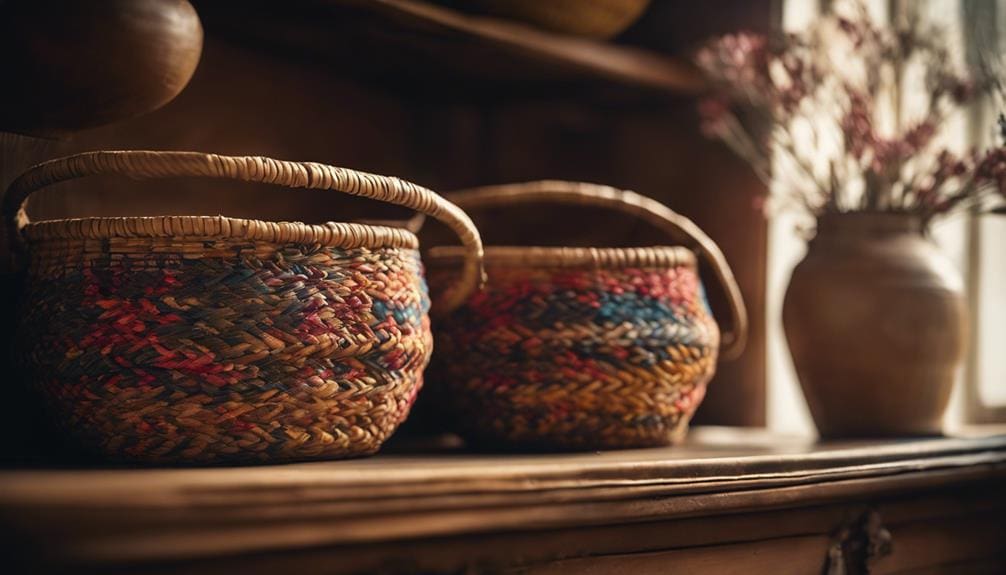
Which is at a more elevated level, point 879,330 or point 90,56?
point 90,56

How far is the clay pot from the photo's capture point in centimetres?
120

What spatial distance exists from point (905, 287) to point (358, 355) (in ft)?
2.33

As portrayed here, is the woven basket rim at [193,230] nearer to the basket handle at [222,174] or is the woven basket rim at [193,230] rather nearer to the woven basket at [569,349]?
the basket handle at [222,174]

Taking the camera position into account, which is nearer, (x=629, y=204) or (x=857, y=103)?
(x=629, y=204)

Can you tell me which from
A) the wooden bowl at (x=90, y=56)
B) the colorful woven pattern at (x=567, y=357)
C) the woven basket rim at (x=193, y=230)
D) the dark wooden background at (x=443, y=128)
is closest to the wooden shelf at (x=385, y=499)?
the colorful woven pattern at (x=567, y=357)

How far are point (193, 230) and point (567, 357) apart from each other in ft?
1.25

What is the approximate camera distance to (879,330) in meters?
1.20

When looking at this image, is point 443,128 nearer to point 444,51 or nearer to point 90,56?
point 444,51

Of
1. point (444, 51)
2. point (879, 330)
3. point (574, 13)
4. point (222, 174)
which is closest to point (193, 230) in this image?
point (222, 174)

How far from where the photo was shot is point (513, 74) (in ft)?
4.30

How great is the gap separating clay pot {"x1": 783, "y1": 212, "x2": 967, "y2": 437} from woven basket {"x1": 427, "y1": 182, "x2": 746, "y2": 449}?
10.3 inches

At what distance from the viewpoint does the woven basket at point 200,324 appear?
2.47ft

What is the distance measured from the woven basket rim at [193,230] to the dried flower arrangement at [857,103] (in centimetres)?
68

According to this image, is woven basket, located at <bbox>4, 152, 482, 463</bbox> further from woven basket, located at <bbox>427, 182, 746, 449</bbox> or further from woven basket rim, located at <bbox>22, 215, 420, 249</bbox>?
woven basket, located at <bbox>427, 182, 746, 449</bbox>
